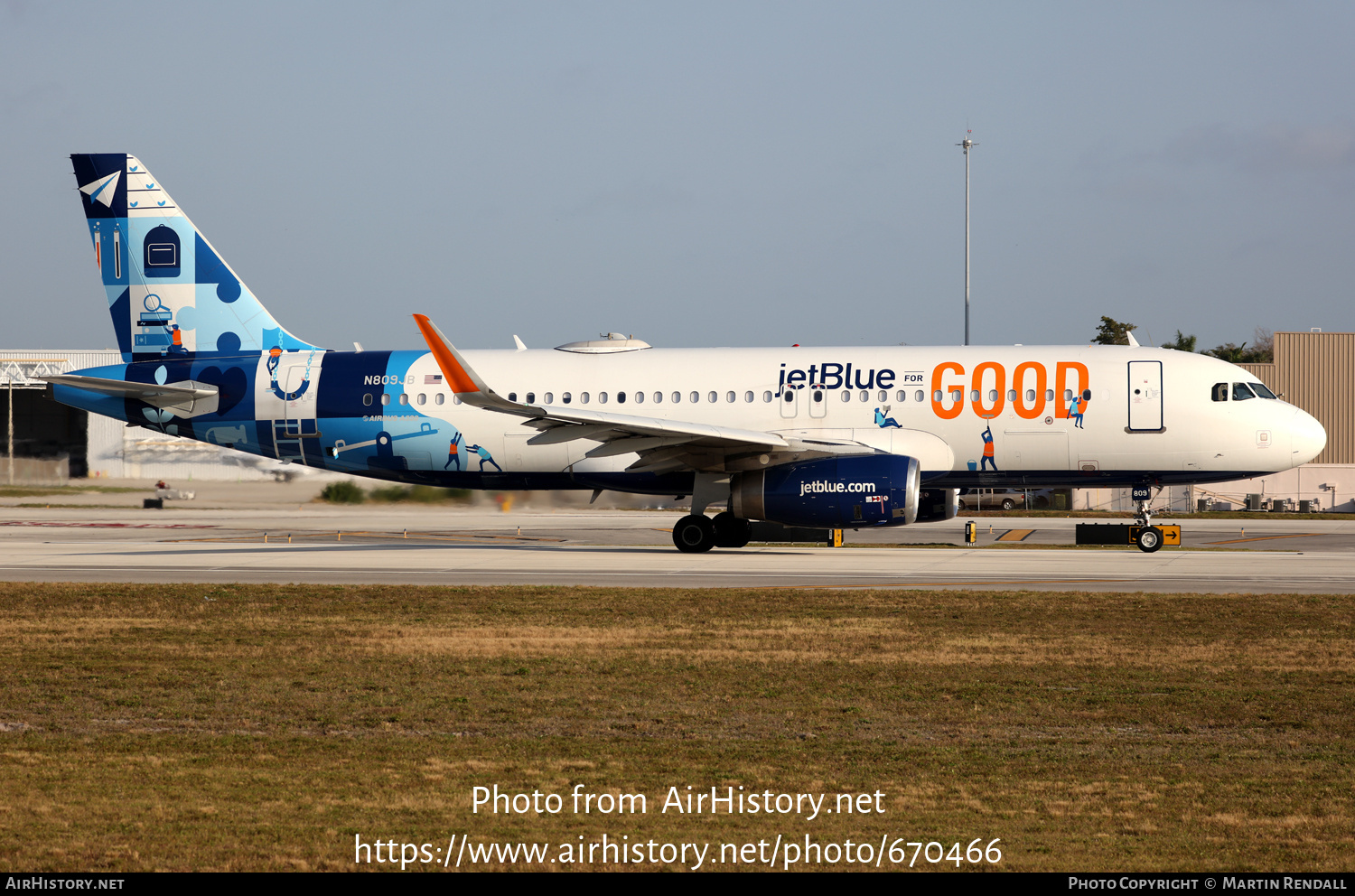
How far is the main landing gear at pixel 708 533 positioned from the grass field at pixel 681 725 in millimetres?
10087

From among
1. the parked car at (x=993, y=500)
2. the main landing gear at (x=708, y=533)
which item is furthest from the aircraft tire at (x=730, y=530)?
the parked car at (x=993, y=500)

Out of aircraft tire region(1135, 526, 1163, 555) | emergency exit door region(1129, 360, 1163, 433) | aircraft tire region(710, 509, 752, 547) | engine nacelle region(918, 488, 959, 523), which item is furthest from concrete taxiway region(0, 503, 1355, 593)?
emergency exit door region(1129, 360, 1163, 433)

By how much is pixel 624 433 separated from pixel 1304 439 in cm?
1424

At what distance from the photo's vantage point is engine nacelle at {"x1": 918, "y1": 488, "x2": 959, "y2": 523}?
2659 centimetres

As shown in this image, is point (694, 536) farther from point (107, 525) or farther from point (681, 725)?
point (107, 525)

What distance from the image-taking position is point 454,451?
2752 cm

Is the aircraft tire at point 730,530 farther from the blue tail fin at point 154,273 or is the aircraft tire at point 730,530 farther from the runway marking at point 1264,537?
the runway marking at point 1264,537

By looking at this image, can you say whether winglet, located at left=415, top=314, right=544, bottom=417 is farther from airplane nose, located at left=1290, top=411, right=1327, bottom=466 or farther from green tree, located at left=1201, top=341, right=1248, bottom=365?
green tree, located at left=1201, top=341, right=1248, bottom=365

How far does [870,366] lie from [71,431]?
50973 millimetres

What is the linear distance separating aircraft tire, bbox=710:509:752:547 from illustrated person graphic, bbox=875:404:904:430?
152 inches

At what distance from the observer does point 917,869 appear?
248 inches

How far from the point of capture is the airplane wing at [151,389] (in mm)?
27484

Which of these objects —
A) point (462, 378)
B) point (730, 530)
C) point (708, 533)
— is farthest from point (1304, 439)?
point (462, 378)
